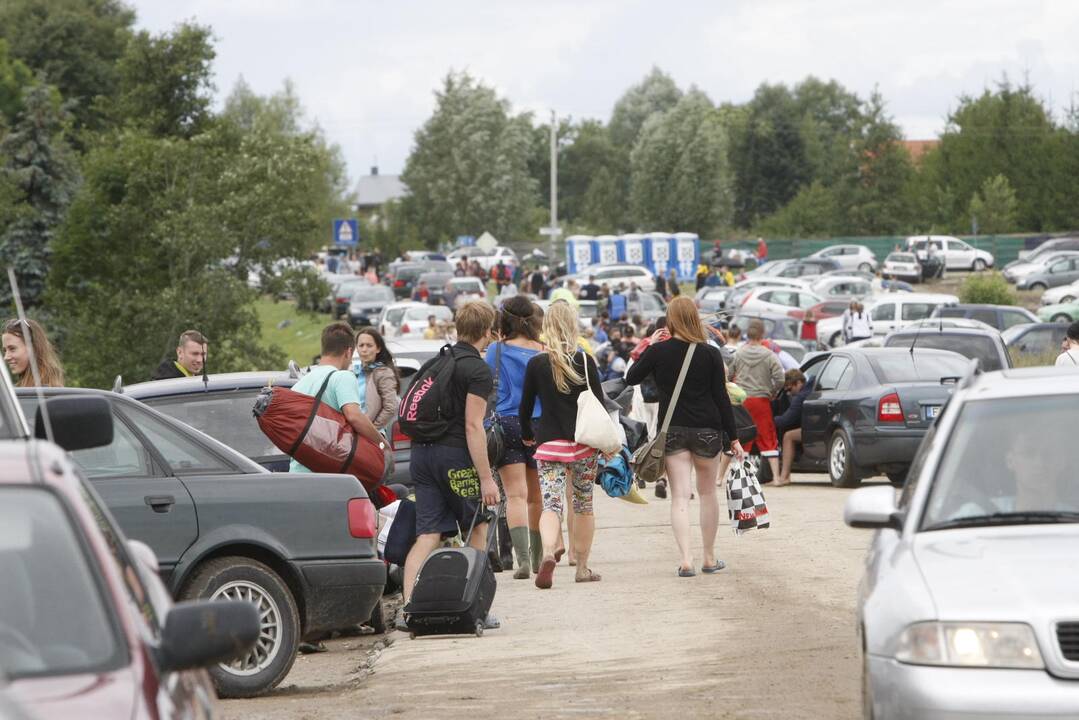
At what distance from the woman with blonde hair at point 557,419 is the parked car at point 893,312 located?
31796 millimetres

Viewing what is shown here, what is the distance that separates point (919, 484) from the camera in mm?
6770

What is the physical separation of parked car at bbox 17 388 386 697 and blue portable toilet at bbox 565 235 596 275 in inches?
2837

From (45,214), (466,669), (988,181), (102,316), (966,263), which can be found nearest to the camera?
(466,669)

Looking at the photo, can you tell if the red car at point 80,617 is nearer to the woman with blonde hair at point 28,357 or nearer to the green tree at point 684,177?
the woman with blonde hair at point 28,357

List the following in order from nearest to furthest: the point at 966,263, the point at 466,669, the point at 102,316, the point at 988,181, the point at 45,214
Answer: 1. the point at 466,669
2. the point at 102,316
3. the point at 45,214
4. the point at 966,263
5. the point at 988,181

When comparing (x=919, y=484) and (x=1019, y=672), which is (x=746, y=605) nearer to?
(x=919, y=484)

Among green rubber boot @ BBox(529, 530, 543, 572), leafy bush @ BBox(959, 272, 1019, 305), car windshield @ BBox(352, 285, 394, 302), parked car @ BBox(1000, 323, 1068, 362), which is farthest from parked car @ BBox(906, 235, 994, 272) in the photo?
green rubber boot @ BBox(529, 530, 543, 572)

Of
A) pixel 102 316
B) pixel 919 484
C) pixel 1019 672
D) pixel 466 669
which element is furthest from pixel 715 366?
pixel 102 316

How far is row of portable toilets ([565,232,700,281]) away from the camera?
8169 cm

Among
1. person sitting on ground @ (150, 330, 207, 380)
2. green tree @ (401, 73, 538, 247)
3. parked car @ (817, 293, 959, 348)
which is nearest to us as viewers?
person sitting on ground @ (150, 330, 207, 380)

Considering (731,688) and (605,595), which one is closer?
(731,688)

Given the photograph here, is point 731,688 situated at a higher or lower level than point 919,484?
lower

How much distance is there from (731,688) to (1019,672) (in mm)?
2956

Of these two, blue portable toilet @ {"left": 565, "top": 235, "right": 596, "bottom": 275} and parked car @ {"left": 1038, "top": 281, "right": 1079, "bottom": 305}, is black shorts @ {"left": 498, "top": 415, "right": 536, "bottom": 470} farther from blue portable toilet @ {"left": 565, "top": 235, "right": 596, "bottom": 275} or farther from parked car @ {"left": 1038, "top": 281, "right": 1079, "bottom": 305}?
blue portable toilet @ {"left": 565, "top": 235, "right": 596, "bottom": 275}
